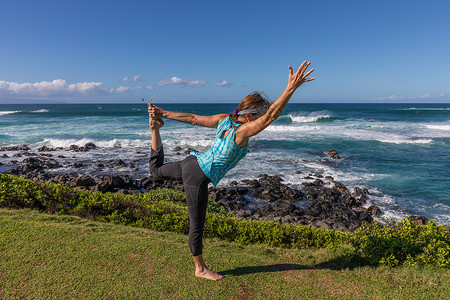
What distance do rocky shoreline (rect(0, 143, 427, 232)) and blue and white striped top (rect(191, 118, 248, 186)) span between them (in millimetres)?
6749

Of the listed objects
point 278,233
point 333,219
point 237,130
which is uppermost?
point 237,130

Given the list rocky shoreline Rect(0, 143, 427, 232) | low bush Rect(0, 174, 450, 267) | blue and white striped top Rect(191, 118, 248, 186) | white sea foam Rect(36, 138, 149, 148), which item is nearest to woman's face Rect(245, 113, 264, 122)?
blue and white striped top Rect(191, 118, 248, 186)

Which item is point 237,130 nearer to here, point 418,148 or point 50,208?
point 50,208

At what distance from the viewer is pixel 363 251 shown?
4.82m

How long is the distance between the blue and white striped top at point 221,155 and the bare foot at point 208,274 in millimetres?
1442

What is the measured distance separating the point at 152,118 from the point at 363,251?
4031mm

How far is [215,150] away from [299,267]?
8.49 ft

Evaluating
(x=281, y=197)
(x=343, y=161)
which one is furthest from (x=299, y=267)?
(x=343, y=161)

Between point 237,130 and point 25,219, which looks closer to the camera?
point 237,130

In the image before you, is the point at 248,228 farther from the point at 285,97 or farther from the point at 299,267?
the point at 285,97

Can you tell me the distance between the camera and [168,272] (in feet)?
13.5

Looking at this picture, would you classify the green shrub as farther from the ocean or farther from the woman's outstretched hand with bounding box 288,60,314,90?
the ocean

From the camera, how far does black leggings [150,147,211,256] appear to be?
11.6 feet

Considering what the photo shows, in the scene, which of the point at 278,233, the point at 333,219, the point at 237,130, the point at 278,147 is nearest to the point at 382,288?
the point at 278,233
